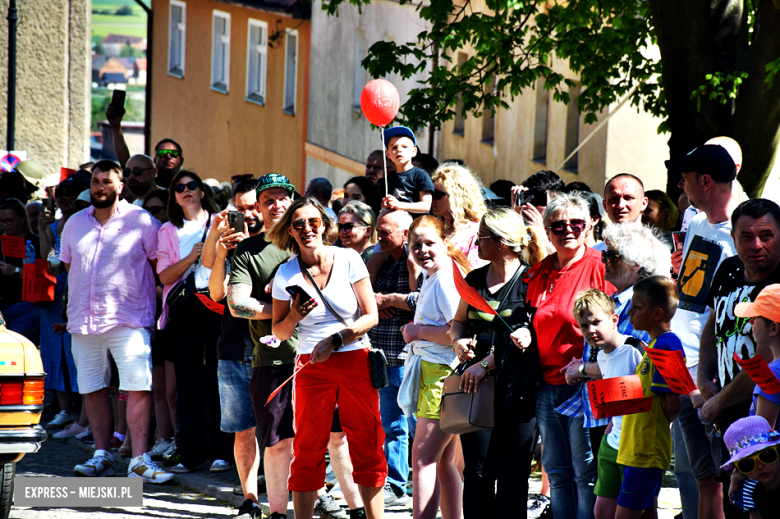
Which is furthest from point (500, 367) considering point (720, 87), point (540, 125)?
point (540, 125)

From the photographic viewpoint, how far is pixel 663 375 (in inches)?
181

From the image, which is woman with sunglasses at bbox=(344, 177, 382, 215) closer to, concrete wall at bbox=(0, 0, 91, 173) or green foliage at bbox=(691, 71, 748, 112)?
green foliage at bbox=(691, 71, 748, 112)

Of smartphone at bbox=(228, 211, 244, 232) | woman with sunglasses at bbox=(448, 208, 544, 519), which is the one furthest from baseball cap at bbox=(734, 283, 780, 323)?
smartphone at bbox=(228, 211, 244, 232)

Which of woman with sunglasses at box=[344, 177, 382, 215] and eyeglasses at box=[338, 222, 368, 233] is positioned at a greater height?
woman with sunglasses at box=[344, 177, 382, 215]

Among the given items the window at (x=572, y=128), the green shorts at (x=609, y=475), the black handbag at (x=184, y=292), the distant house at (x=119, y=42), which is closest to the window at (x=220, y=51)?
the window at (x=572, y=128)

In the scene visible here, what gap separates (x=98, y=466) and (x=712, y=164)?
5095mm

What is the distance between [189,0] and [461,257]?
26019 mm

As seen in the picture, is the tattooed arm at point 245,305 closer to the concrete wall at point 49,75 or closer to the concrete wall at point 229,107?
the concrete wall at point 49,75

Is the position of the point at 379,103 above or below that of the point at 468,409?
above

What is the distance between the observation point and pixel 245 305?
6215 millimetres

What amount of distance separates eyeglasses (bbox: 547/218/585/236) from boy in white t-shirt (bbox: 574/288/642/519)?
415mm

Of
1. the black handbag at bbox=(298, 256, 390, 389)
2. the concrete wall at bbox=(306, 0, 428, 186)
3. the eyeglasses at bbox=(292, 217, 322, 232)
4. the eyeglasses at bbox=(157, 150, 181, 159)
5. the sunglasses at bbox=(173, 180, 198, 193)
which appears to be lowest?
the black handbag at bbox=(298, 256, 390, 389)

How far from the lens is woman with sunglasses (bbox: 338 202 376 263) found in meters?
6.87

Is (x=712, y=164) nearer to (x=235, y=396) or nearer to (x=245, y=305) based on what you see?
(x=245, y=305)
